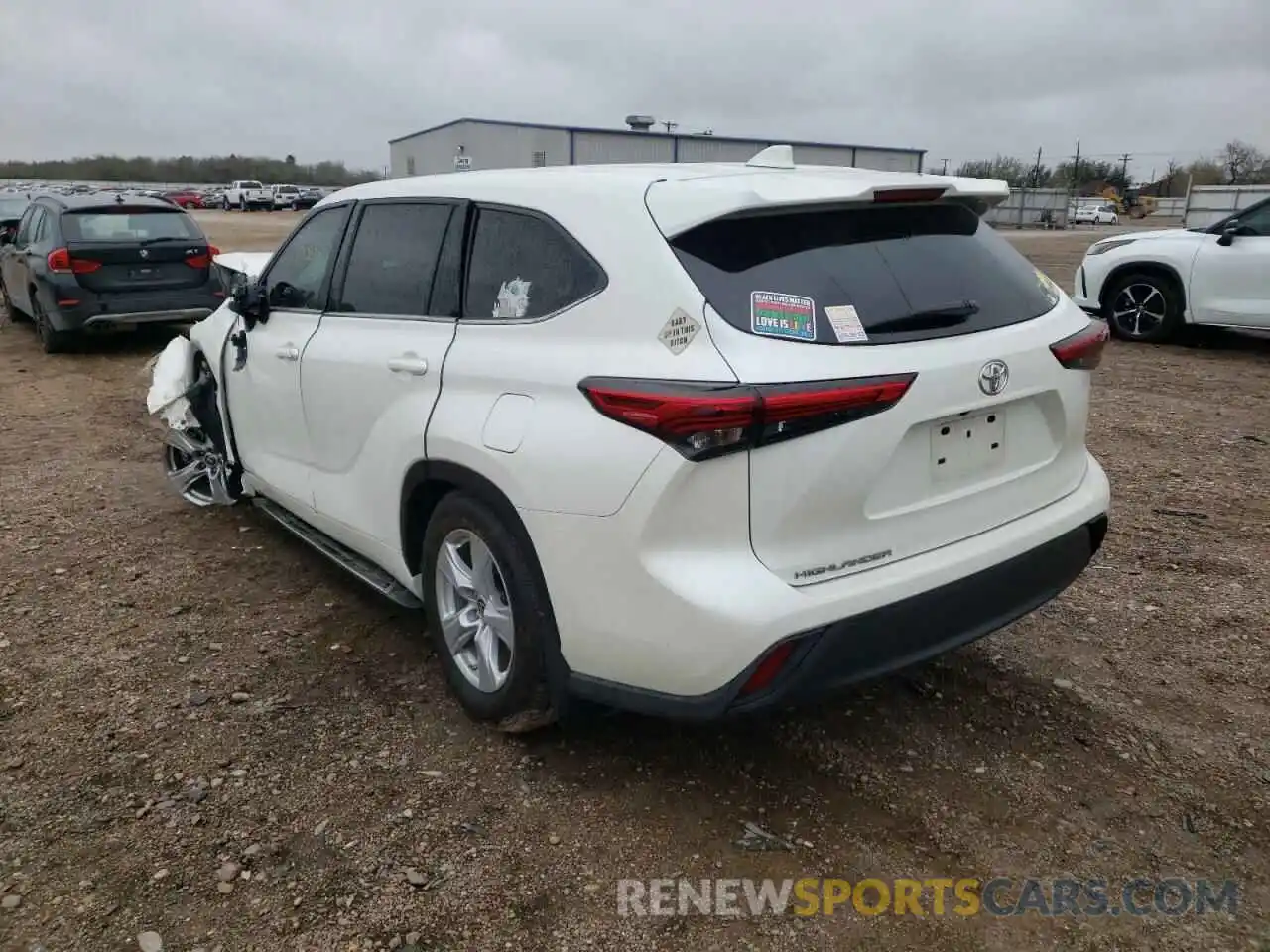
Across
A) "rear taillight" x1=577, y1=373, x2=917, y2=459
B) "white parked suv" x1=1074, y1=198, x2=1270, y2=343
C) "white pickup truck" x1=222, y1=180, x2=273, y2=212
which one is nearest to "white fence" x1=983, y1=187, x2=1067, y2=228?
"white parked suv" x1=1074, y1=198, x2=1270, y2=343

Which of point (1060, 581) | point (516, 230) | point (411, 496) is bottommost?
point (1060, 581)

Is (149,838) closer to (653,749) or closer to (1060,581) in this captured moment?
(653,749)

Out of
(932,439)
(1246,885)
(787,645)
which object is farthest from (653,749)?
(1246,885)

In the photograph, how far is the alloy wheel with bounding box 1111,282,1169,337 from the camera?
9992 millimetres

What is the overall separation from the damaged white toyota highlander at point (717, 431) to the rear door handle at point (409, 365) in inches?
0.4

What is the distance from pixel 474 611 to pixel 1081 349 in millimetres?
2059

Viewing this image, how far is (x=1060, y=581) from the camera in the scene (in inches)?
119

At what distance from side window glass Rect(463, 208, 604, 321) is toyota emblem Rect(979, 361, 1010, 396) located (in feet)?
3.48

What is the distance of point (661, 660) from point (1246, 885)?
1.60m

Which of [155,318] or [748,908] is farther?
[155,318]

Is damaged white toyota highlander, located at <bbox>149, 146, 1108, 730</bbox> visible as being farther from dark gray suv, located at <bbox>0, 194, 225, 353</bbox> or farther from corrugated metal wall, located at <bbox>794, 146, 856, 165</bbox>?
corrugated metal wall, located at <bbox>794, 146, 856, 165</bbox>

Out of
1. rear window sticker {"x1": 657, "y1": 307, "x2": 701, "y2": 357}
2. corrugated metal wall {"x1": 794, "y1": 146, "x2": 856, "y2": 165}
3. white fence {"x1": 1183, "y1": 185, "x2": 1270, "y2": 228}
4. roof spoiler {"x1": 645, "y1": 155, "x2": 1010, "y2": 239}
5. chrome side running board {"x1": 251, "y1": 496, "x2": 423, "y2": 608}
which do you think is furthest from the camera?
corrugated metal wall {"x1": 794, "y1": 146, "x2": 856, "y2": 165}

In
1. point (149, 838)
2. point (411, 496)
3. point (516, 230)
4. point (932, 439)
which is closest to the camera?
point (932, 439)

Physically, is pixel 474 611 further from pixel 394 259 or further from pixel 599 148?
pixel 599 148
